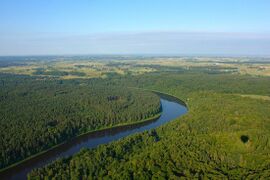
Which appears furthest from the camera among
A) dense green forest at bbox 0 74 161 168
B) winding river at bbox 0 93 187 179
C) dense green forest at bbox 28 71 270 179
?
dense green forest at bbox 0 74 161 168

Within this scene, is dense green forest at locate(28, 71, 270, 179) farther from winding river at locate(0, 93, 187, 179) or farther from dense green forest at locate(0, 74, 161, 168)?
dense green forest at locate(0, 74, 161, 168)

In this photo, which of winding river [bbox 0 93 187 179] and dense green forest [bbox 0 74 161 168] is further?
dense green forest [bbox 0 74 161 168]

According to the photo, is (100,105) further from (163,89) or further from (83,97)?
(163,89)

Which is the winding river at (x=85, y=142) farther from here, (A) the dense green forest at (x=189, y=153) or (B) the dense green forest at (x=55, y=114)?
(A) the dense green forest at (x=189, y=153)

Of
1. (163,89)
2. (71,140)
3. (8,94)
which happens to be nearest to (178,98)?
(163,89)

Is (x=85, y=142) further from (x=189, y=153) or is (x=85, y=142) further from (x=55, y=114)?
(x=189, y=153)

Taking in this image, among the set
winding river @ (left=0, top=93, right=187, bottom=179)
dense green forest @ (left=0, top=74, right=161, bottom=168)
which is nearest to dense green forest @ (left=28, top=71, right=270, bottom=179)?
winding river @ (left=0, top=93, right=187, bottom=179)

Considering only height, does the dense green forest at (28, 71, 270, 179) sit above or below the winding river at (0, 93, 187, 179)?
above

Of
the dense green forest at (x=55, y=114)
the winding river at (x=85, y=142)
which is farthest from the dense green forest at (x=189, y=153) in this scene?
the dense green forest at (x=55, y=114)
